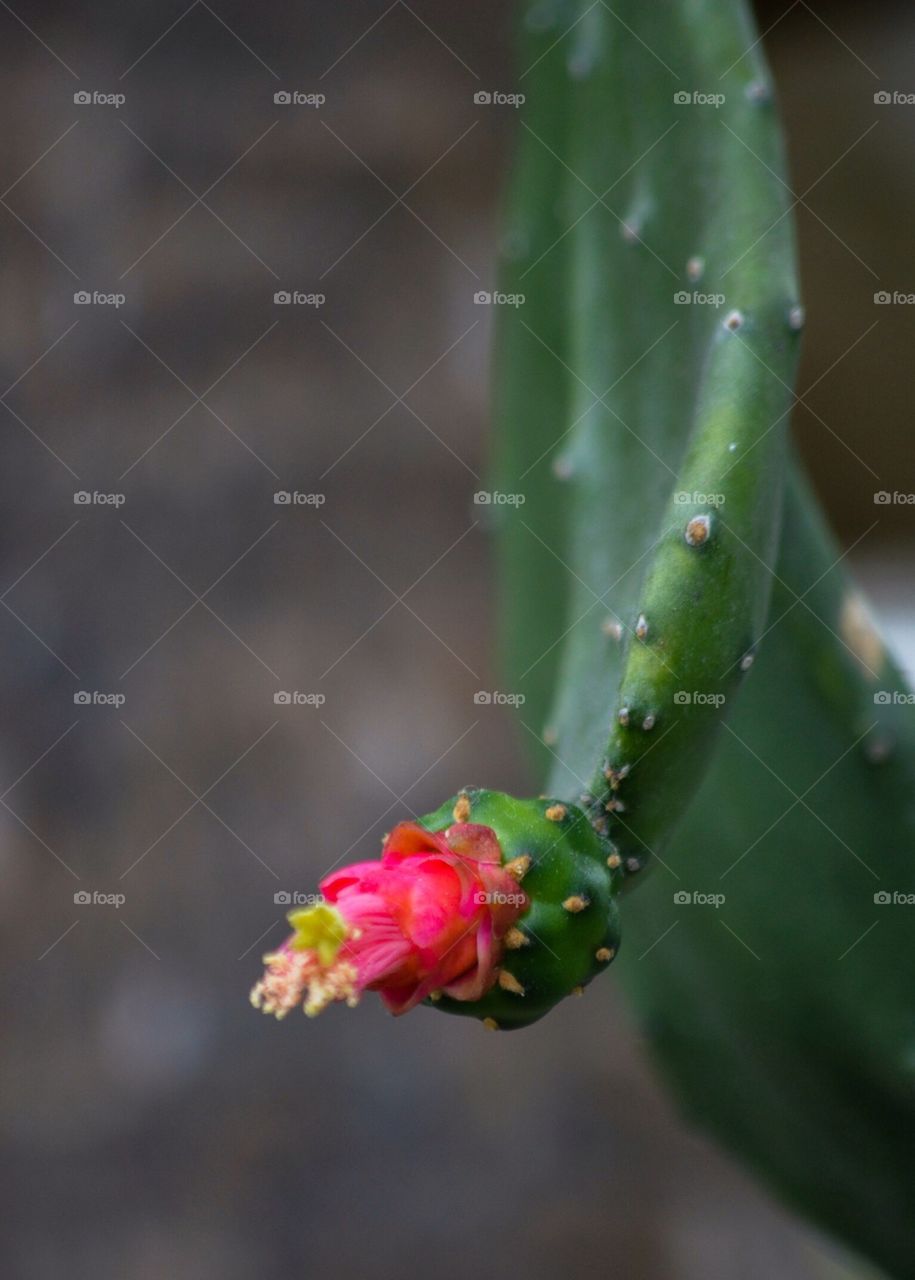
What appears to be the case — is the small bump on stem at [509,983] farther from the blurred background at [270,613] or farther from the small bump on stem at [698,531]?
the blurred background at [270,613]

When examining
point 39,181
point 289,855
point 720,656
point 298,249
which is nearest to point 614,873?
point 720,656

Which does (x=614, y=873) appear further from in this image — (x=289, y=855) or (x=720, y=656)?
(x=289, y=855)

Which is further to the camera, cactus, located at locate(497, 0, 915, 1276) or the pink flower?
cactus, located at locate(497, 0, 915, 1276)

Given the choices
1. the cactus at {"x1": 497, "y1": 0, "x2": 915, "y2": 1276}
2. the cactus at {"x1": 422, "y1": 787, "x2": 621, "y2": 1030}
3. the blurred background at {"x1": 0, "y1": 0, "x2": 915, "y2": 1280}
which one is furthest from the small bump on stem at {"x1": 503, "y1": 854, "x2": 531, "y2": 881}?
the blurred background at {"x1": 0, "y1": 0, "x2": 915, "y2": 1280}

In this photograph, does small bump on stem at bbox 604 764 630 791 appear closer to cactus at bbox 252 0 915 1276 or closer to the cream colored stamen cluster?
cactus at bbox 252 0 915 1276

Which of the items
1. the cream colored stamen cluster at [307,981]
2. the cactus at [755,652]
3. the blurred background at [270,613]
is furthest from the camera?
the blurred background at [270,613]

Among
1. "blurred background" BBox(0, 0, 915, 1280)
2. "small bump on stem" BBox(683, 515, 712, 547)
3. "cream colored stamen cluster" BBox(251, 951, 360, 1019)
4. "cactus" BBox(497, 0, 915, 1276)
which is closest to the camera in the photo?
"cream colored stamen cluster" BBox(251, 951, 360, 1019)

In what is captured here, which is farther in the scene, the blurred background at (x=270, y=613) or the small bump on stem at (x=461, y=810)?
the blurred background at (x=270, y=613)

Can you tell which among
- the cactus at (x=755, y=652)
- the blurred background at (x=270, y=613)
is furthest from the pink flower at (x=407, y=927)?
the blurred background at (x=270, y=613)
